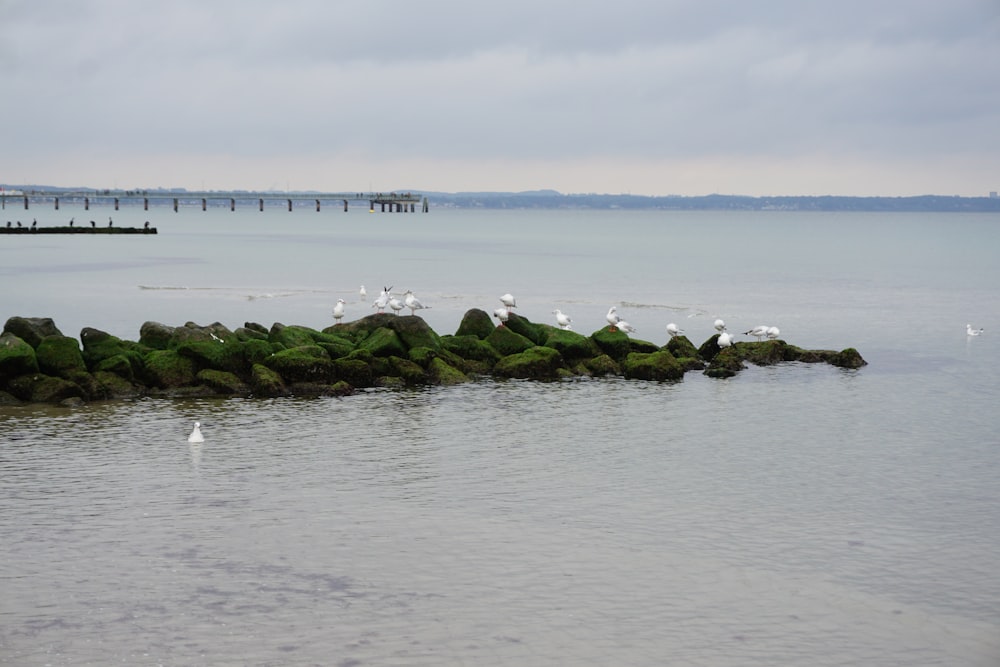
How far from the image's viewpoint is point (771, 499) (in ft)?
61.4

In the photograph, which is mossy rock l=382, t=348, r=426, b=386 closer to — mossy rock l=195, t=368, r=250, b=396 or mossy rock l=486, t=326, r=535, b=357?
mossy rock l=486, t=326, r=535, b=357

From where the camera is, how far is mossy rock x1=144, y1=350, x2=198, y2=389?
2766cm

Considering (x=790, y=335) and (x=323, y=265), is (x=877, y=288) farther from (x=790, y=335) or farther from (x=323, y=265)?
(x=323, y=265)

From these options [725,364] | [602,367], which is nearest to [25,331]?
[602,367]

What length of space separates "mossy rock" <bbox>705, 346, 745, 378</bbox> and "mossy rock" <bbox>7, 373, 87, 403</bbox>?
16.5 metres

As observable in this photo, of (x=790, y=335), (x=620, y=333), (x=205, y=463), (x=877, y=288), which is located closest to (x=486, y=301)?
(x=790, y=335)

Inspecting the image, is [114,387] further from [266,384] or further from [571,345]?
[571,345]

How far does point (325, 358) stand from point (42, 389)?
267 inches

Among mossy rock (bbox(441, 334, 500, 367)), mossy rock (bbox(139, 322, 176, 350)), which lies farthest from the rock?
mossy rock (bbox(441, 334, 500, 367))

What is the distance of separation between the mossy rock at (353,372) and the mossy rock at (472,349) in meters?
3.26

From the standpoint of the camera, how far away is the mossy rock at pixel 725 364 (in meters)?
31.5

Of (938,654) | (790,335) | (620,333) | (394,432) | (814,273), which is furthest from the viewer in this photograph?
(814,273)

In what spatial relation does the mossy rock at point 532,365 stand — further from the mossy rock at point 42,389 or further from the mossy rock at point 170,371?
the mossy rock at point 42,389

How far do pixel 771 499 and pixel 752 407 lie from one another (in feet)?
28.4
